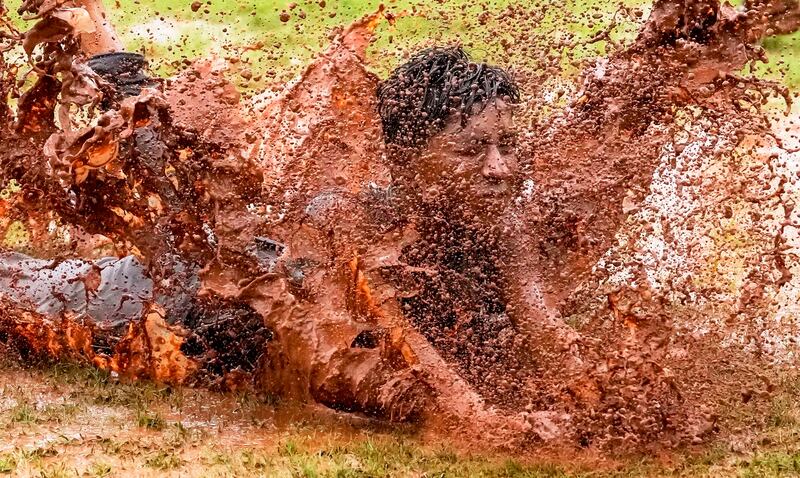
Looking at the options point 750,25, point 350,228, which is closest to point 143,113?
point 350,228

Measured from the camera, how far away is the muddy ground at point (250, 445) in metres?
2.95

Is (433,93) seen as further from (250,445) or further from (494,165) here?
(250,445)

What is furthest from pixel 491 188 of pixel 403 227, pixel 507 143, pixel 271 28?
pixel 271 28

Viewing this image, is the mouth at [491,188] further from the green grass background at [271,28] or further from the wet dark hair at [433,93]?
the green grass background at [271,28]

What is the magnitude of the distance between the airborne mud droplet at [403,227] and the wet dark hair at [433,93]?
0.4 inches

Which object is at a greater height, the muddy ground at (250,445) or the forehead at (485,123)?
the forehead at (485,123)

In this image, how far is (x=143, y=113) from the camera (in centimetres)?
354

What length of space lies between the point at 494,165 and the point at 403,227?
1.35 feet

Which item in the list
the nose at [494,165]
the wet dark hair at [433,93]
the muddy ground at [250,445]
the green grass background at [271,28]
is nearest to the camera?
the muddy ground at [250,445]

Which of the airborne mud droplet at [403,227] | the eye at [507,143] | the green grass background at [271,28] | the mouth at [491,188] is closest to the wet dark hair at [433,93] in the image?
the airborne mud droplet at [403,227]

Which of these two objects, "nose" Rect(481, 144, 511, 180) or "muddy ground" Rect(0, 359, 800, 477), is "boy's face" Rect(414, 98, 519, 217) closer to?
"nose" Rect(481, 144, 511, 180)

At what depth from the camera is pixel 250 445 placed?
3.29m

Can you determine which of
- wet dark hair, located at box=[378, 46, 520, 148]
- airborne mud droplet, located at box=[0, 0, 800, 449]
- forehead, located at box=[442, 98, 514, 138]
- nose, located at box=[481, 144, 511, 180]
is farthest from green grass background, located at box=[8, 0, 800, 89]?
nose, located at box=[481, 144, 511, 180]

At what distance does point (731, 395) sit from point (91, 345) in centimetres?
243
